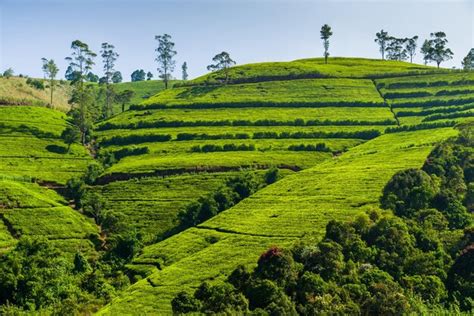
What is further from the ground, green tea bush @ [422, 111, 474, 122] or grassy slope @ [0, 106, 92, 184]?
green tea bush @ [422, 111, 474, 122]

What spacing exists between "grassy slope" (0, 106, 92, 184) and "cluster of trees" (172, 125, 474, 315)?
2695 inches

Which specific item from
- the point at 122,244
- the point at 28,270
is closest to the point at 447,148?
the point at 122,244

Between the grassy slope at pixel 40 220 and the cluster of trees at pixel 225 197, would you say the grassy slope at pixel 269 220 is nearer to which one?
the cluster of trees at pixel 225 197

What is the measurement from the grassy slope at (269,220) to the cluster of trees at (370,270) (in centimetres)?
780

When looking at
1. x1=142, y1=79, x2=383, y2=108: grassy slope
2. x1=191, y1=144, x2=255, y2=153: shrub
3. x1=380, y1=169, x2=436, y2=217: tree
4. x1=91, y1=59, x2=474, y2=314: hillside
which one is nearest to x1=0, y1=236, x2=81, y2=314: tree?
x1=91, y1=59, x2=474, y2=314: hillside

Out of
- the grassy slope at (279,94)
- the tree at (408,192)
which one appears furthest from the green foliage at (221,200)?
Result: the grassy slope at (279,94)

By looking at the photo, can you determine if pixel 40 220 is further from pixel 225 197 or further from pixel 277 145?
pixel 277 145

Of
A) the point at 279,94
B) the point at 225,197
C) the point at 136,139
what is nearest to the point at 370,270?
the point at 225,197

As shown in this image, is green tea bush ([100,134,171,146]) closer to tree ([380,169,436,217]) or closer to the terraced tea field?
the terraced tea field

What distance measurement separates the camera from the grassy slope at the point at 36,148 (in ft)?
420

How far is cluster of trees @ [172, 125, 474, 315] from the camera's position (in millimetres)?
61844

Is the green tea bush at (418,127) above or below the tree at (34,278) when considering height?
above

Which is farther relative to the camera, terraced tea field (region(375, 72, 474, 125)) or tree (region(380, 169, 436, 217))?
terraced tea field (region(375, 72, 474, 125))

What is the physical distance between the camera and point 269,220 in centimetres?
9512
